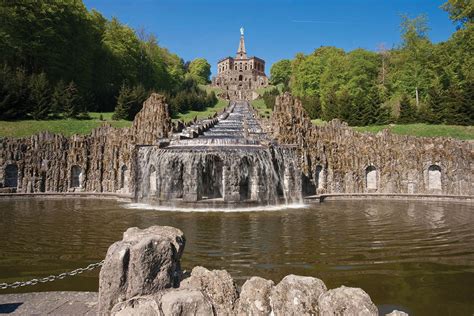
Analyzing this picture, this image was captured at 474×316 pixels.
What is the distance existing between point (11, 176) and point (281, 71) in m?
150

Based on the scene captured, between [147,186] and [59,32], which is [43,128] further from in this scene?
[59,32]

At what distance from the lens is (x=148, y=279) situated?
624cm

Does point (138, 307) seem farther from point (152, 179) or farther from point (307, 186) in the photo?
point (307, 186)

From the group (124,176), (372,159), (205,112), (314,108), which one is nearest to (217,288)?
(124,176)

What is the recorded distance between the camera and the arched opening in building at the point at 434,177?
99.3ft

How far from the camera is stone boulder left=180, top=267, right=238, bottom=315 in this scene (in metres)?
6.46

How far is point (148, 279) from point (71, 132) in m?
36.1

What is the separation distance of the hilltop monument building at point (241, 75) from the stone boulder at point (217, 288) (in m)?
134

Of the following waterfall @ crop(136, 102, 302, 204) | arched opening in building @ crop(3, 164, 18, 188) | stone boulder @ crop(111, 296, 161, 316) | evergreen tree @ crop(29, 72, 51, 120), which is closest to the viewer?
stone boulder @ crop(111, 296, 161, 316)

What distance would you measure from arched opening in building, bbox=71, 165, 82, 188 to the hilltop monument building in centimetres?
10938

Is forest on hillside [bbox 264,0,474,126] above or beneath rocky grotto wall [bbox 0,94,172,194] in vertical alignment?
above

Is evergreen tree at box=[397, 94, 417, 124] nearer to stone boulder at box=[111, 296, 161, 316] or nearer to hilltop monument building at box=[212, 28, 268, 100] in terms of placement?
stone boulder at box=[111, 296, 161, 316]

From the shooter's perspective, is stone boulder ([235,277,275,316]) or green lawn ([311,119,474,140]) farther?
green lawn ([311,119,474,140])

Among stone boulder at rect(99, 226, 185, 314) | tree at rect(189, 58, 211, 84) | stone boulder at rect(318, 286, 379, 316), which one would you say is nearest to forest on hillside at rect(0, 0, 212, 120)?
stone boulder at rect(99, 226, 185, 314)
